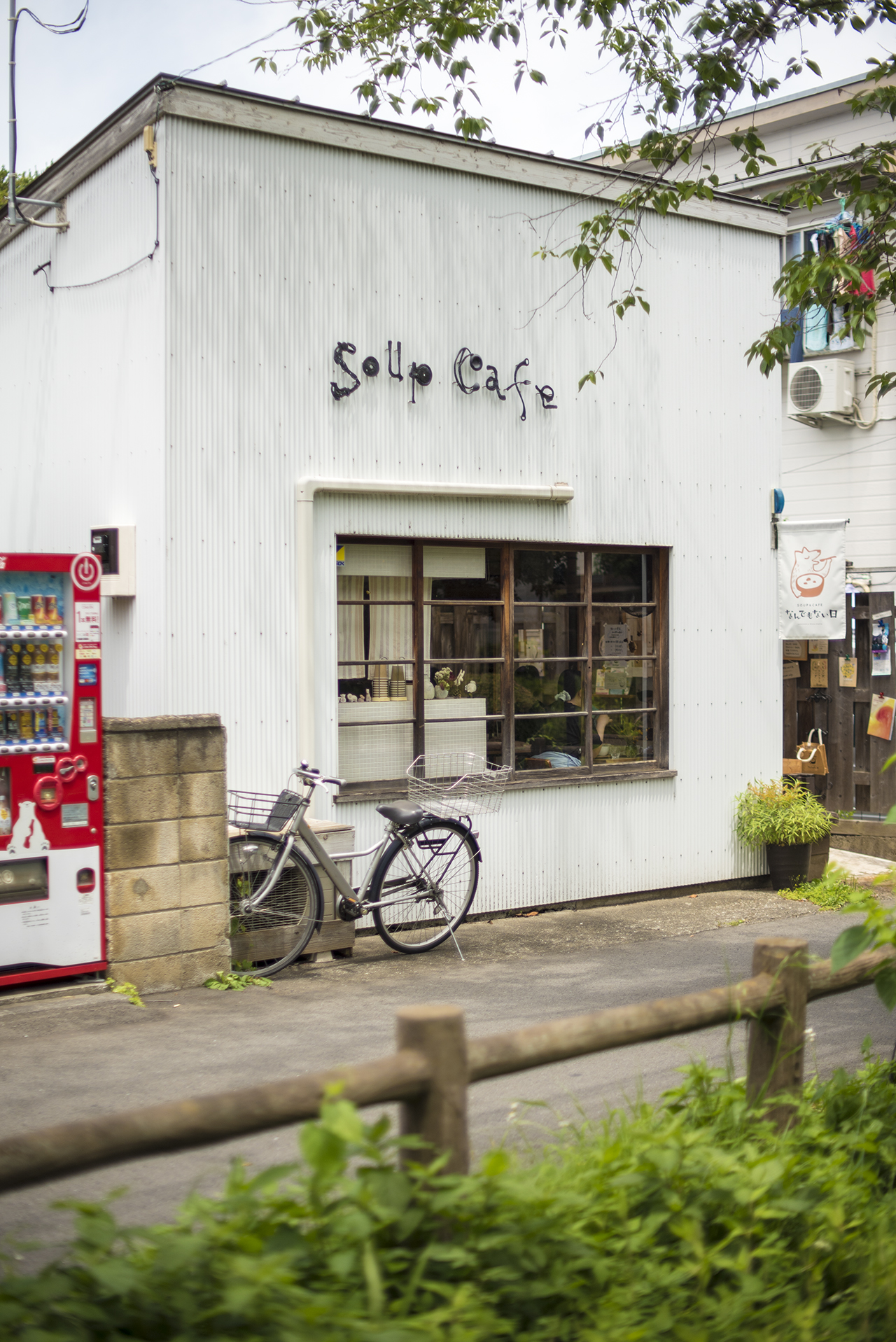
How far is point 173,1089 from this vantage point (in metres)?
5.73

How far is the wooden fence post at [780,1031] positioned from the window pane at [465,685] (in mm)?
5693

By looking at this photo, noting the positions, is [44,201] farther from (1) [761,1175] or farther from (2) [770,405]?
(1) [761,1175]

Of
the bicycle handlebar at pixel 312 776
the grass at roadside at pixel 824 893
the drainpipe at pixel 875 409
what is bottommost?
the grass at roadside at pixel 824 893

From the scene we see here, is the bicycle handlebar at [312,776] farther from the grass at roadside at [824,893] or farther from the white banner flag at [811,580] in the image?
the white banner flag at [811,580]

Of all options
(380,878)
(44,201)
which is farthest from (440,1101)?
(44,201)

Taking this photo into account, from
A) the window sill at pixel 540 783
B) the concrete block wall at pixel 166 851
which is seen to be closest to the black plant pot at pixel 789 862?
the window sill at pixel 540 783

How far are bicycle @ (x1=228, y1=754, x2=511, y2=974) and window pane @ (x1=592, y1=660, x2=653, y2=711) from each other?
156cm

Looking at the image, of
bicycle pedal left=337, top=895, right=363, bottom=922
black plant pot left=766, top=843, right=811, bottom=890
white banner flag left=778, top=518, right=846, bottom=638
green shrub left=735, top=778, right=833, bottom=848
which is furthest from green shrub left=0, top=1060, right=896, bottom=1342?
white banner flag left=778, top=518, right=846, bottom=638

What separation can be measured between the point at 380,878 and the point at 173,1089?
2816 millimetres

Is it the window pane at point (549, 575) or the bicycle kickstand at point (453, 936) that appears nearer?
the bicycle kickstand at point (453, 936)

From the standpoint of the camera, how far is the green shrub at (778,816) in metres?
11.0

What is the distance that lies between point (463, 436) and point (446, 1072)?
713 cm

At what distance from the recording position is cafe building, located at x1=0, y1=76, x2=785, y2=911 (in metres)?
8.45

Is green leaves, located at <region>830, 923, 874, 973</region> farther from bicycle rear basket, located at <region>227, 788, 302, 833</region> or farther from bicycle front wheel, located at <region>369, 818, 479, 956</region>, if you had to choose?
bicycle front wheel, located at <region>369, 818, 479, 956</region>
